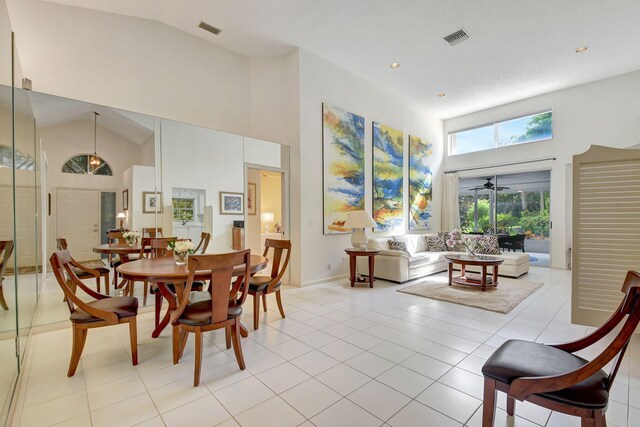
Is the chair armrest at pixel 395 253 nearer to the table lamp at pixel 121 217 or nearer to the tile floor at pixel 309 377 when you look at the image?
Answer: the tile floor at pixel 309 377

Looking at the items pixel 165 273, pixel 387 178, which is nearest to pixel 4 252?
pixel 165 273

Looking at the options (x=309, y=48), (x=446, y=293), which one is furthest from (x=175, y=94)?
(x=446, y=293)

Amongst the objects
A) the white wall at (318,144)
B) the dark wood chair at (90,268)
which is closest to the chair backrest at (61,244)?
the dark wood chair at (90,268)

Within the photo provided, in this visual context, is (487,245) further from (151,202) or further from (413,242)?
(151,202)

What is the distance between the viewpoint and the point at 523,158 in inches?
284

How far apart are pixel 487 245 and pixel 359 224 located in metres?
3.27

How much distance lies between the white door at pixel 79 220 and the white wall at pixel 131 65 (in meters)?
1.50

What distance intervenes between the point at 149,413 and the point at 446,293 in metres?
4.10

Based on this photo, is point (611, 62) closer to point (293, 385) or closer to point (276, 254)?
point (276, 254)

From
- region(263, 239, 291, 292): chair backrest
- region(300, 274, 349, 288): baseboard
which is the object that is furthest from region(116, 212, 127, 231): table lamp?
region(300, 274, 349, 288): baseboard

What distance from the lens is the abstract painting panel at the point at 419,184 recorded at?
7492mm

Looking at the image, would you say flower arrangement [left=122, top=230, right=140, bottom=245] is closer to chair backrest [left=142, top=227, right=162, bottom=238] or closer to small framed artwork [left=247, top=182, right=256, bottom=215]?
chair backrest [left=142, top=227, right=162, bottom=238]

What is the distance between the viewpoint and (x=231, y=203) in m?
4.76

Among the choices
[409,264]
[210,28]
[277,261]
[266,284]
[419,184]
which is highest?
[210,28]
